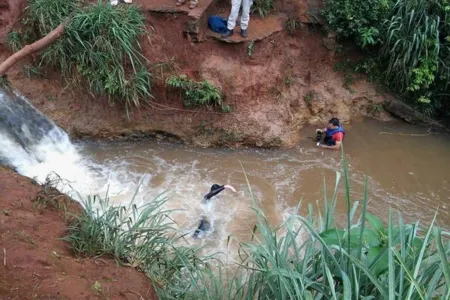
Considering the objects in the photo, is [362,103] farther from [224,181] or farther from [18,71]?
[18,71]

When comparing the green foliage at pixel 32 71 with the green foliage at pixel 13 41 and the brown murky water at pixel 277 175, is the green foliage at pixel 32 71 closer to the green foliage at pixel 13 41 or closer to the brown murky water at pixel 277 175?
the green foliage at pixel 13 41

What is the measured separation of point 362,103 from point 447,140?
4.59ft

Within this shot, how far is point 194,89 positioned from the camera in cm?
674

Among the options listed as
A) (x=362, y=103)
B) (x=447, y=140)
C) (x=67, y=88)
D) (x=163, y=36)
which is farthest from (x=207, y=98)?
(x=447, y=140)

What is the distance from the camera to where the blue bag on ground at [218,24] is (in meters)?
6.89

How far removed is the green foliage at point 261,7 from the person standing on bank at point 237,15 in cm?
44

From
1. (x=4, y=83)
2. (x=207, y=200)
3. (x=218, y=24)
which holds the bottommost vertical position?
(x=207, y=200)

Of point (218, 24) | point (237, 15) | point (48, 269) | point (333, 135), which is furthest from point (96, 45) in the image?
point (48, 269)

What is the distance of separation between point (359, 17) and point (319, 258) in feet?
17.7

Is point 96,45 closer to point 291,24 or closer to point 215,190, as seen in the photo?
point 215,190

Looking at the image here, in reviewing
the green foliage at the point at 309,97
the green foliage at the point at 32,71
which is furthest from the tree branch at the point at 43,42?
the green foliage at the point at 309,97

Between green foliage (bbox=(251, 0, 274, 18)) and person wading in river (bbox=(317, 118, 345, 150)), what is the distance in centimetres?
201

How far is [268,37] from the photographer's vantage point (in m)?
7.13

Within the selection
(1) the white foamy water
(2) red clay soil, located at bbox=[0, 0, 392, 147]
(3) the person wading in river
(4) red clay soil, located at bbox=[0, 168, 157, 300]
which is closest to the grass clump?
(2) red clay soil, located at bbox=[0, 0, 392, 147]
